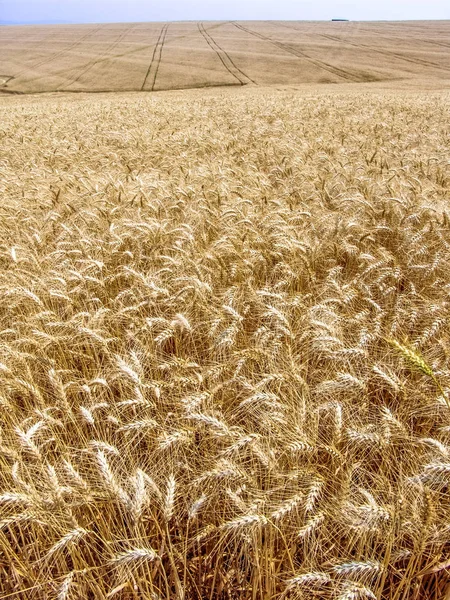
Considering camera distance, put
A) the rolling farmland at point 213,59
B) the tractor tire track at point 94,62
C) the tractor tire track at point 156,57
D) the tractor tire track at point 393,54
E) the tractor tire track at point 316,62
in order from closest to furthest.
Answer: the rolling farmland at point 213,59 < the tractor tire track at point 156,57 < the tractor tire track at point 94,62 < the tractor tire track at point 316,62 < the tractor tire track at point 393,54

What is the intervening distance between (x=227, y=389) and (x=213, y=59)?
4847cm

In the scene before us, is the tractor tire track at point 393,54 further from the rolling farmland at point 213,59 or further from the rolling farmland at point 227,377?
the rolling farmland at point 227,377

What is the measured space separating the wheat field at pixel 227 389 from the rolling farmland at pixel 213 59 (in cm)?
3403

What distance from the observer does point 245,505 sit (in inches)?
52.5

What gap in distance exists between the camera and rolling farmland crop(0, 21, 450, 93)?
116 feet

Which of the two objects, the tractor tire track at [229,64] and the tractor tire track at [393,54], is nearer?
the tractor tire track at [229,64]

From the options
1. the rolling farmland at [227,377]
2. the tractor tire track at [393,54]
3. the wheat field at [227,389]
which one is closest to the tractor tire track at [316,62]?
the tractor tire track at [393,54]

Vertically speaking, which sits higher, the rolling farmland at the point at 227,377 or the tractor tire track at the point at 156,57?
the tractor tire track at the point at 156,57

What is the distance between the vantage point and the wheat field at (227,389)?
131 cm

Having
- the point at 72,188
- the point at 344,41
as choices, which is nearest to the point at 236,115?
the point at 72,188

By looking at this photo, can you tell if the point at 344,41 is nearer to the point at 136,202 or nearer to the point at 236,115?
the point at 236,115

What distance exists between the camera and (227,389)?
1830 mm

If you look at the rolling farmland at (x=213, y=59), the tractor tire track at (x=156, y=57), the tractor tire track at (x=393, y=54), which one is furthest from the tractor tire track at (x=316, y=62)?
the tractor tire track at (x=156, y=57)

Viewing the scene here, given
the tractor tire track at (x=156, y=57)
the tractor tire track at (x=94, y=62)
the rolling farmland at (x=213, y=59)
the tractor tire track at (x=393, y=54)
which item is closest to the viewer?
the rolling farmland at (x=213, y=59)
